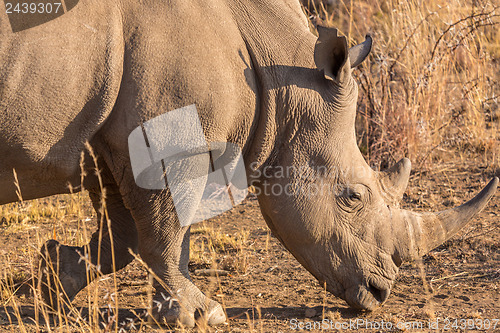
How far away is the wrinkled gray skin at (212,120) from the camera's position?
3.71 meters

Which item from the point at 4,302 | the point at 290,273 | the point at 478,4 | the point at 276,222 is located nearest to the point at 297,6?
the point at 276,222

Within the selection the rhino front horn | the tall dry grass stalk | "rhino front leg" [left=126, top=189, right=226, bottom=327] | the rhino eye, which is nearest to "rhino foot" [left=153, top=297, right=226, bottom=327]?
"rhino front leg" [left=126, top=189, right=226, bottom=327]

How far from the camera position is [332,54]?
405 centimetres

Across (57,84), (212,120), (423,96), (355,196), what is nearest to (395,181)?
(355,196)

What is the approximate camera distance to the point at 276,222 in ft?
13.9

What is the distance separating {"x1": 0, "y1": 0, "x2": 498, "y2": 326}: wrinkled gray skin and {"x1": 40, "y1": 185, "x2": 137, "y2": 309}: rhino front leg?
2 cm

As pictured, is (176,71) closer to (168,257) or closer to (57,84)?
(57,84)

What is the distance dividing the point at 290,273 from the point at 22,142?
2272 mm

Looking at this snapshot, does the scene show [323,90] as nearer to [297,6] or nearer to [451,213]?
[297,6]

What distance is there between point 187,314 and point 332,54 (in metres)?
1.66

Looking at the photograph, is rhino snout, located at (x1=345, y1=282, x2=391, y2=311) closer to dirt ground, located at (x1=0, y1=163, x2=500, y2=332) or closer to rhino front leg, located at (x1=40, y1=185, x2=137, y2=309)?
dirt ground, located at (x1=0, y1=163, x2=500, y2=332)

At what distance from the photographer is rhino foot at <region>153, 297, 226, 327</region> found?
4.14m

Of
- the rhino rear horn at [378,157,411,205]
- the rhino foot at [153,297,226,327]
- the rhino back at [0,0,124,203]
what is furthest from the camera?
the rhino rear horn at [378,157,411,205]

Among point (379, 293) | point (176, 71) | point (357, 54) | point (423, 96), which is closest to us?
point (176, 71)
